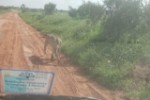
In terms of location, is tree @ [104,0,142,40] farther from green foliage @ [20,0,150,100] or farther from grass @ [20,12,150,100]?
grass @ [20,12,150,100]

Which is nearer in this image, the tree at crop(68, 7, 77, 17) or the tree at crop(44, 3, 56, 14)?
the tree at crop(68, 7, 77, 17)

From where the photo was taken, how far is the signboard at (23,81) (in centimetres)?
946

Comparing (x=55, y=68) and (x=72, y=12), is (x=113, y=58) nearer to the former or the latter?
(x=55, y=68)

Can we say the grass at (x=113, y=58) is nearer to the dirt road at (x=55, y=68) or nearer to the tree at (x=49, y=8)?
the dirt road at (x=55, y=68)

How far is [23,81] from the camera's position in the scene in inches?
374

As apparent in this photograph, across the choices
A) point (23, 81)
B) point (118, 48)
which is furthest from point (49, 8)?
point (23, 81)

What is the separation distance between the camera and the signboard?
9.46 metres

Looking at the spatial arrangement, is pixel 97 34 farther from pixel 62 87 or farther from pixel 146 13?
pixel 62 87

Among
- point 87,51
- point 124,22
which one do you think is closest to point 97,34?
point 124,22

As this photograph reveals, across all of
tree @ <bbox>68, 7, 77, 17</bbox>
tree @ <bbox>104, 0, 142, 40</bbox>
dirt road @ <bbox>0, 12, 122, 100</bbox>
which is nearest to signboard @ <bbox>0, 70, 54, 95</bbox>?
dirt road @ <bbox>0, 12, 122, 100</bbox>

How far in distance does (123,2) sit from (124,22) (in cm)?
102

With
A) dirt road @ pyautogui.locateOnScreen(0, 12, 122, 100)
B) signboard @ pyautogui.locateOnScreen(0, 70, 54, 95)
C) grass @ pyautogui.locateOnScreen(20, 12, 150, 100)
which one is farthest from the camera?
grass @ pyautogui.locateOnScreen(20, 12, 150, 100)

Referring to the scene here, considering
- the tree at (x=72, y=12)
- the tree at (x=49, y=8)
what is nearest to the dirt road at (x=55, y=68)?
the tree at (x=72, y=12)

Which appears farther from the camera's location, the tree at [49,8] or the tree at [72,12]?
the tree at [49,8]
